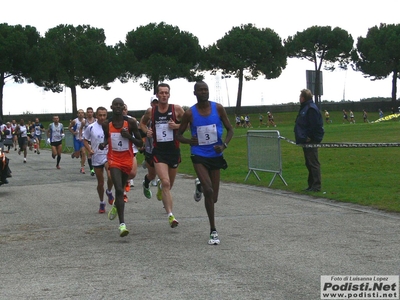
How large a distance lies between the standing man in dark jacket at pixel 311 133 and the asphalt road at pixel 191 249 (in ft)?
2.65

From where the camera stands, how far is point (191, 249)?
909 cm

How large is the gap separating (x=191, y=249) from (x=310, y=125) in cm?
728

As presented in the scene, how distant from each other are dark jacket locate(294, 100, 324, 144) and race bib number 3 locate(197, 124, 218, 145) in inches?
241

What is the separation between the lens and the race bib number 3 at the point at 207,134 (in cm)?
986

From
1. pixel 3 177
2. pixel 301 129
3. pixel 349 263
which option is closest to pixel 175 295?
pixel 349 263

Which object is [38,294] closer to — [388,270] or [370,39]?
[388,270]

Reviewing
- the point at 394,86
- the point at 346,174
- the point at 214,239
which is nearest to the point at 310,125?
the point at 346,174

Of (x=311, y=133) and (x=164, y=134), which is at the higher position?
(x=164, y=134)

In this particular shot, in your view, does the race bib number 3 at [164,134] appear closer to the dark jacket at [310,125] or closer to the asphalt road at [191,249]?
the asphalt road at [191,249]

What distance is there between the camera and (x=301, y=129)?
15828 mm

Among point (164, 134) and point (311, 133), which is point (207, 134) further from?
point (311, 133)

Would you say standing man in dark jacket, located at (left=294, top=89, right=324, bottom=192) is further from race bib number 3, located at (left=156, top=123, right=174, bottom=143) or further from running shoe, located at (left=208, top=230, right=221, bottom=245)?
running shoe, located at (left=208, top=230, right=221, bottom=245)

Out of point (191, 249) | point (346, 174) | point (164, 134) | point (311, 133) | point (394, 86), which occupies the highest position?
point (394, 86)

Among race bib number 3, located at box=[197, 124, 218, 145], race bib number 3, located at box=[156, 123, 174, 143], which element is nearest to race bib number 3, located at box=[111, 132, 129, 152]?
race bib number 3, located at box=[156, 123, 174, 143]
